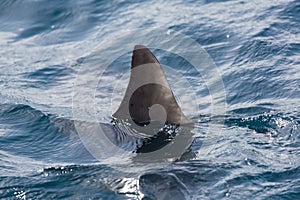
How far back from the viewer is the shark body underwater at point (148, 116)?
6852mm

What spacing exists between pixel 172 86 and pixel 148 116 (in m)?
2.76

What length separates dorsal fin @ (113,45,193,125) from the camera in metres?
6.95

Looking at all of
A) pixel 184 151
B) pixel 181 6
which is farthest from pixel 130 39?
pixel 184 151

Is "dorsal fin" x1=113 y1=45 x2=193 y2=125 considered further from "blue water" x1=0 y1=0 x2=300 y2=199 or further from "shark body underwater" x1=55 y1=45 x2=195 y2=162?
"blue water" x1=0 y1=0 x2=300 y2=199

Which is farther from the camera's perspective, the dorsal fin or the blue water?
the dorsal fin

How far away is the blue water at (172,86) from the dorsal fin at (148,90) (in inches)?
16.6

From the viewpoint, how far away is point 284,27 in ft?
36.2

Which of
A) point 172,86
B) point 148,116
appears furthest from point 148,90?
point 172,86

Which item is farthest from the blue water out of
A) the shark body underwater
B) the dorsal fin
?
the dorsal fin

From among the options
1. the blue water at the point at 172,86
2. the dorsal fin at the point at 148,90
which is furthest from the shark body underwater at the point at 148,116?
the blue water at the point at 172,86

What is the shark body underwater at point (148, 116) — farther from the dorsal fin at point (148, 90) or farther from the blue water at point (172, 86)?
the blue water at point (172, 86)

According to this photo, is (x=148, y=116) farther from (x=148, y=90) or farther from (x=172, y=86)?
(x=172, y=86)

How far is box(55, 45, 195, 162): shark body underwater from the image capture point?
685 centimetres

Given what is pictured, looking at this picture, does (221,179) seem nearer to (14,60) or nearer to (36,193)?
(36,193)
